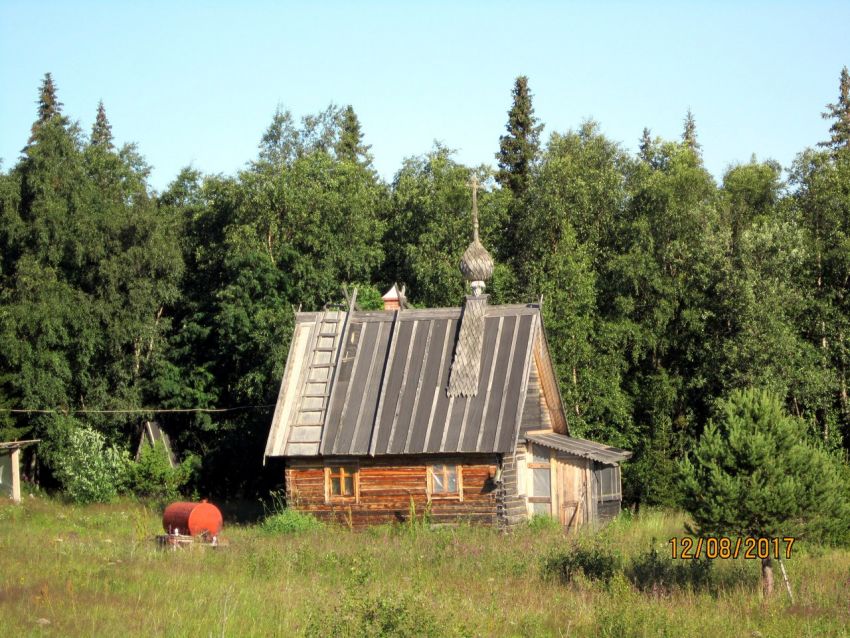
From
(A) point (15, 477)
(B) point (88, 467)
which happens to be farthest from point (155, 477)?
(A) point (15, 477)

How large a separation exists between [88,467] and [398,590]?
20.4m

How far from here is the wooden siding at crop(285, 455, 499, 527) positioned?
1010 inches

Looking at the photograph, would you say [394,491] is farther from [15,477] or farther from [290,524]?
[15,477]

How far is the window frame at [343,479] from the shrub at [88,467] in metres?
10.3

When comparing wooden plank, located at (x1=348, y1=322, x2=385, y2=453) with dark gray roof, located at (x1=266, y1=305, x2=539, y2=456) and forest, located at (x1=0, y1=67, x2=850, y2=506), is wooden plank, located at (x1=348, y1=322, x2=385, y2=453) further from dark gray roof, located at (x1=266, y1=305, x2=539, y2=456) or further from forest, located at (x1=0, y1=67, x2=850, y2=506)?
forest, located at (x1=0, y1=67, x2=850, y2=506)

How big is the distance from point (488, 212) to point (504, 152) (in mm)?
14917

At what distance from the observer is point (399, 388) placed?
27.3 meters

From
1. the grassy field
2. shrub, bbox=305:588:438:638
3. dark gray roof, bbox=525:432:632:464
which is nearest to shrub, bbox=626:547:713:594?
the grassy field

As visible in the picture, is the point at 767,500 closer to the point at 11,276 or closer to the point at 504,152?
the point at 11,276

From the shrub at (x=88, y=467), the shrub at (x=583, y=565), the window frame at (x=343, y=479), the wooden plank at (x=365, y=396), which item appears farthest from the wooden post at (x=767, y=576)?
the shrub at (x=88, y=467)

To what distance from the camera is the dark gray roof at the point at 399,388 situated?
25.9m

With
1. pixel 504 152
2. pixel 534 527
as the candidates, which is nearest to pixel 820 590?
pixel 534 527

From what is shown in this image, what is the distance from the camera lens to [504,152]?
180 ft

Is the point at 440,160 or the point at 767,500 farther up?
the point at 440,160
